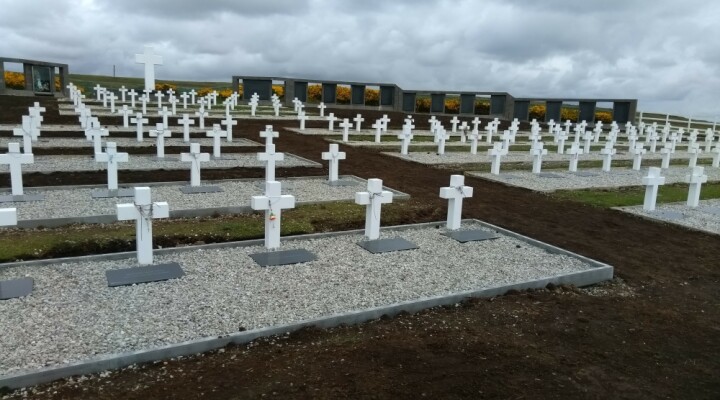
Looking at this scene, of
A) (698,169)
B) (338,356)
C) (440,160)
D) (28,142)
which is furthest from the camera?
(440,160)

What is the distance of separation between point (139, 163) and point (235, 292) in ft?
32.6

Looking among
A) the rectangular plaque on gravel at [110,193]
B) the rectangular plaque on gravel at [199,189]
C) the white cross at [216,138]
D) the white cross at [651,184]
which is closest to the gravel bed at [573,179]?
the white cross at [651,184]

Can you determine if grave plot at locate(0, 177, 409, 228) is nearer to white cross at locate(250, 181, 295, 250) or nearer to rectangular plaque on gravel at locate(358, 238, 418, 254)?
white cross at locate(250, 181, 295, 250)

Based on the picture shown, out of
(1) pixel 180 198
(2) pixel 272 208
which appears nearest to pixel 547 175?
(1) pixel 180 198

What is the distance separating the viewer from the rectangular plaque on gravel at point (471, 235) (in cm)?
853

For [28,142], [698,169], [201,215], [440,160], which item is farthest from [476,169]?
[28,142]

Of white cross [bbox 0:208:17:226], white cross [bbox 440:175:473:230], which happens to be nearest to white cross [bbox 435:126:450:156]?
white cross [bbox 440:175:473:230]

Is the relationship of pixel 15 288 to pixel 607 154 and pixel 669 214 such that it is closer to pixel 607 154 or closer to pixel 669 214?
pixel 669 214

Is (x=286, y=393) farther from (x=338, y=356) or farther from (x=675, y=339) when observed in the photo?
(x=675, y=339)

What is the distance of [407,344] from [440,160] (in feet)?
47.9

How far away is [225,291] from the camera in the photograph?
233 inches

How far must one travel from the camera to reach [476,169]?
17172mm

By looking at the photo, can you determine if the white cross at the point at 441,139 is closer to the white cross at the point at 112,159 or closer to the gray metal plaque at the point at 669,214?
the gray metal plaque at the point at 669,214

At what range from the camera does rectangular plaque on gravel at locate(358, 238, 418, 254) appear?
25.4ft
